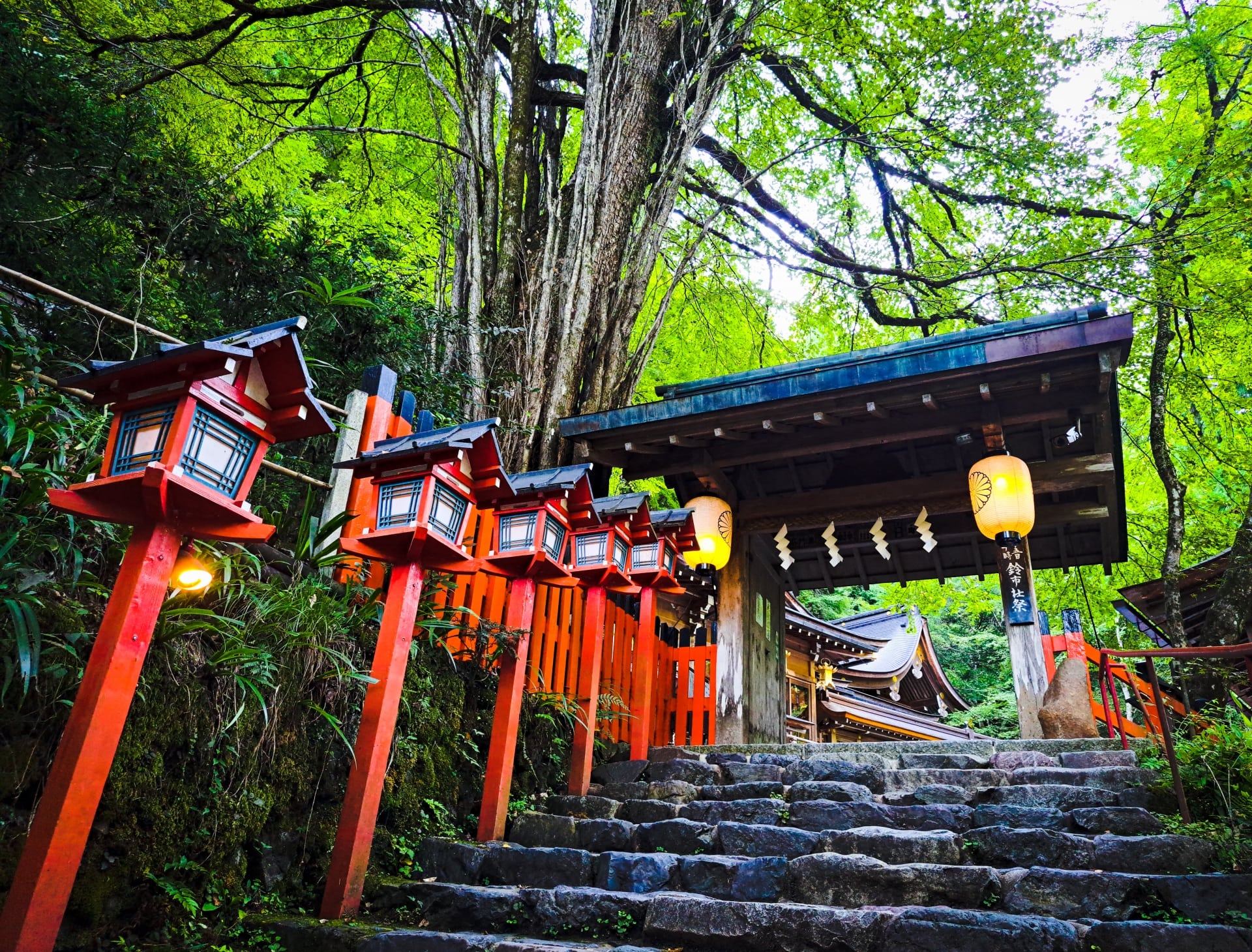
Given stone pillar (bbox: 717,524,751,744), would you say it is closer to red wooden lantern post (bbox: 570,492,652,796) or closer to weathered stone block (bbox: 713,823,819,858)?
red wooden lantern post (bbox: 570,492,652,796)

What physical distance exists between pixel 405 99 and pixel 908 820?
1431cm

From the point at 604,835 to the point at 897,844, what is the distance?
181cm

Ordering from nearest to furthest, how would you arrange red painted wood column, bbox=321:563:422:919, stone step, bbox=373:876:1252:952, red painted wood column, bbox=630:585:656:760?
stone step, bbox=373:876:1252:952 → red painted wood column, bbox=321:563:422:919 → red painted wood column, bbox=630:585:656:760

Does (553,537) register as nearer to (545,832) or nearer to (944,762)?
(545,832)

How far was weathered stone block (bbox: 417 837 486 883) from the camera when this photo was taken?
4.53m

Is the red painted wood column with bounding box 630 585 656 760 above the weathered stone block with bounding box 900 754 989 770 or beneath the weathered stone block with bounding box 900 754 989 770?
above

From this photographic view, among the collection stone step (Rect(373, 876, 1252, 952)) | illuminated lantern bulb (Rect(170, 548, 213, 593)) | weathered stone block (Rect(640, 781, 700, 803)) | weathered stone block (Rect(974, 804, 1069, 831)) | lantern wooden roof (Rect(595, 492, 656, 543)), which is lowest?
stone step (Rect(373, 876, 1252, 952))

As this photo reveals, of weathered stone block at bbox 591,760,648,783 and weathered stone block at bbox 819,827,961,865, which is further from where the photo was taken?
weathered stone block at bbox 591,760,648,783

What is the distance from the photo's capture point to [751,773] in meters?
6.06

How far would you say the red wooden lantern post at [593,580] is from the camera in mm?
5973

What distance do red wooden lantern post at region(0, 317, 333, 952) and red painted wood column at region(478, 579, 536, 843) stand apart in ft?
7.54

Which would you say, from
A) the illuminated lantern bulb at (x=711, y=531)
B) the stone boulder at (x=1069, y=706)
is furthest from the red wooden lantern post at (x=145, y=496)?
the stone boulder at (x=1069, y=706)

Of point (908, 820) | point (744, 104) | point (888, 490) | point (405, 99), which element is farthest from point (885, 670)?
point (405, 99)

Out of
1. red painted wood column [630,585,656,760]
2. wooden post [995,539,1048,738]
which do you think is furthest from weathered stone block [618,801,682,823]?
wooden post [995,539,1048,738]
